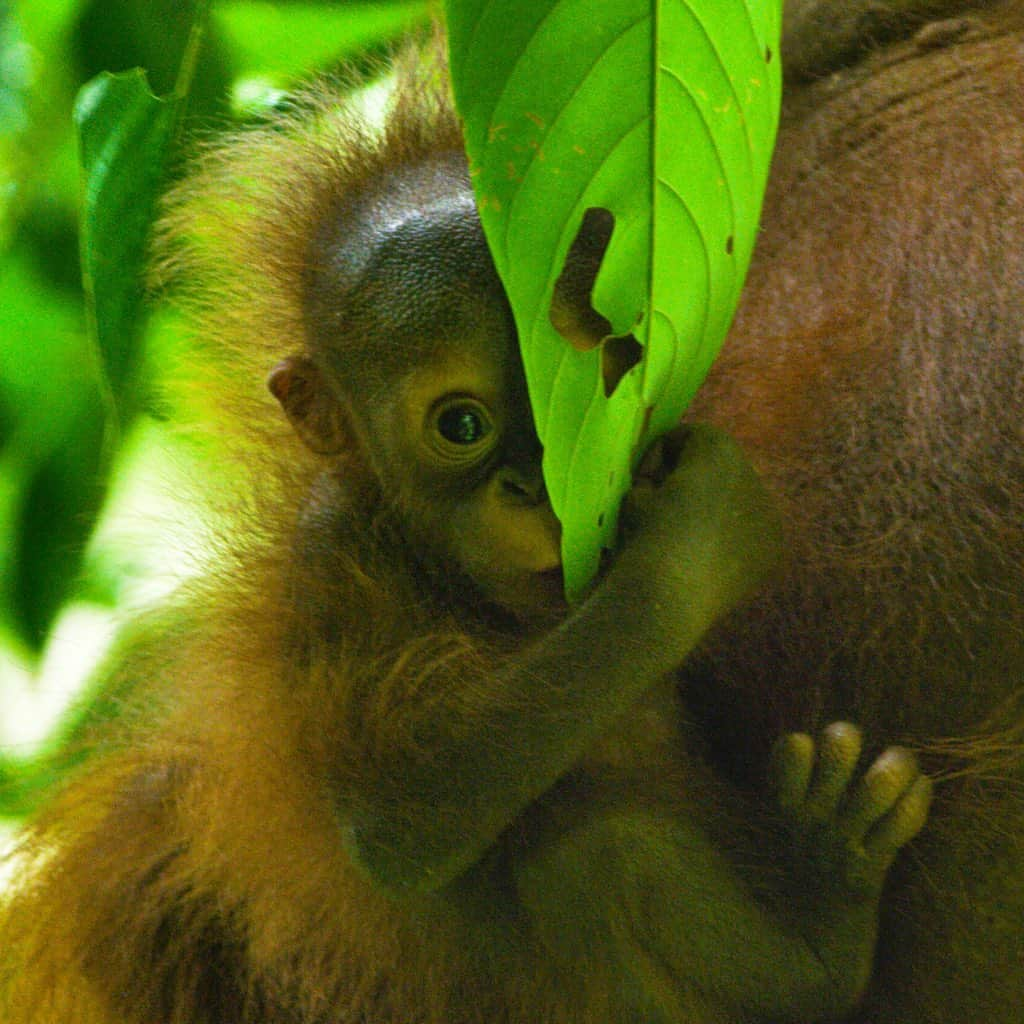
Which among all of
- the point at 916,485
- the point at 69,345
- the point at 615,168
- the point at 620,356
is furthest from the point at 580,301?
the point at 69,345

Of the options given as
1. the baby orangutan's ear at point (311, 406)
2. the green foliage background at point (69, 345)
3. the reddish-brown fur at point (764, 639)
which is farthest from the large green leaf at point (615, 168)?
the green foliage background at point (69, 345)

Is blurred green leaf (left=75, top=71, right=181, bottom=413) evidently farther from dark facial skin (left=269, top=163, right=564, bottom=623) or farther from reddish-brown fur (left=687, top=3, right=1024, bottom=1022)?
reddish-brown fur (left=687, top=3, right=1024, bottom=1022)

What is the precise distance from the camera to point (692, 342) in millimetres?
796

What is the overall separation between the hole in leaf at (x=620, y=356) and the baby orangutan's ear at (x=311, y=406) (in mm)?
417

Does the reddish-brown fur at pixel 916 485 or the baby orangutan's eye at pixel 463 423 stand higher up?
the baby orangutan's eye at pixel 463 423

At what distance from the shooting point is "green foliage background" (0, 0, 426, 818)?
142cm

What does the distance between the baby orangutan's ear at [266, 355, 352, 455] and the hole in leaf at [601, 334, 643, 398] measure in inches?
16.4

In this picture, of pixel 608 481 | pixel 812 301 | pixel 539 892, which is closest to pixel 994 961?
pixel 539 892

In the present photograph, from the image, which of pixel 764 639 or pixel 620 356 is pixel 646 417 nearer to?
pixel 620 356

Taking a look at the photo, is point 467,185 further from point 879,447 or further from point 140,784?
point 140,784

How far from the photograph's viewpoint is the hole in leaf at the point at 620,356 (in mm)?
810

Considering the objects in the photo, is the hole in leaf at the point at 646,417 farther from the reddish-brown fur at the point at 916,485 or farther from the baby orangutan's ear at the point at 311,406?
the baby orangutan's ear at the point at 311,406

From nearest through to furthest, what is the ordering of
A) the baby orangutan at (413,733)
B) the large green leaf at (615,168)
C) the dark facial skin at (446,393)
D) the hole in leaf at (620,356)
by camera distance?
the large green leaf at (615,168), the hole in leaf at (620,356), the baby orangutan at (413,733), the dark facial skin at (446,393)

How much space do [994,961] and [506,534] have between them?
45 cm
